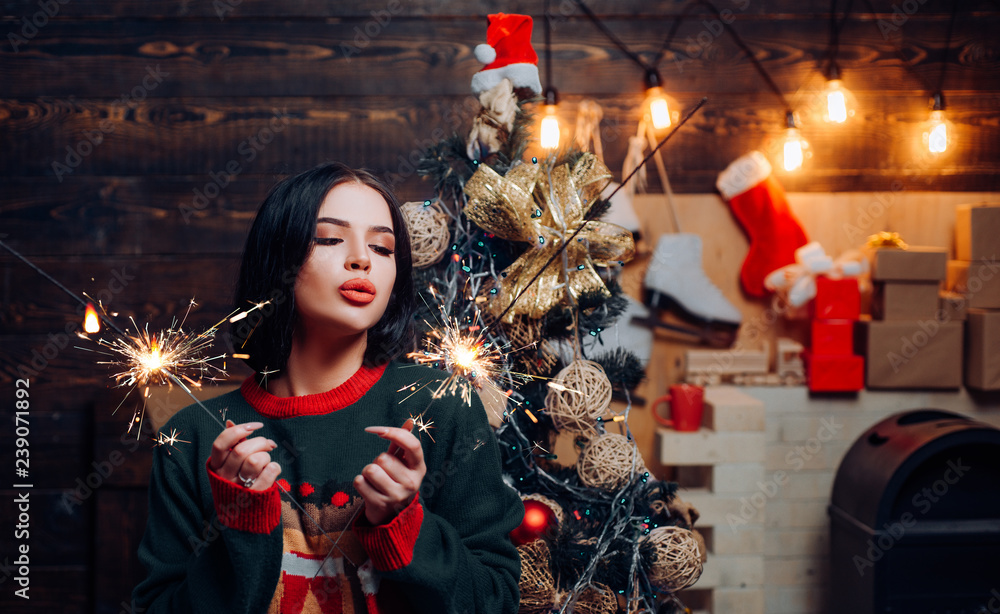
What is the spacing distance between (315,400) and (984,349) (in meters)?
1.86

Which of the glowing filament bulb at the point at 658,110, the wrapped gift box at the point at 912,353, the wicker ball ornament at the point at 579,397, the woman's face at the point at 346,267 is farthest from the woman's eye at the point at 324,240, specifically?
the wrapped gift box at the point at 912,353

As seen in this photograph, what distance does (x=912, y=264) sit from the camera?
6.03ft

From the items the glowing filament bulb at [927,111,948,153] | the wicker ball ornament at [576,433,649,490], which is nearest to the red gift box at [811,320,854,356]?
the glowing filament bulb at [927,111,948,153]

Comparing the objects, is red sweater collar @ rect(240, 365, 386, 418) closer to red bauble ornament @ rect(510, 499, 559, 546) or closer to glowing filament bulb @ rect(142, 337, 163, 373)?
glowing filament bulb @ rect(142, 337, 163, 373)

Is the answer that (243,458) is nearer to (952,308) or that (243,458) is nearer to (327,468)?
(327,468)

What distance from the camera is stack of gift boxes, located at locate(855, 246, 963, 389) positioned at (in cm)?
184

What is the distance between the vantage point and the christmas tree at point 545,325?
1.07 metres

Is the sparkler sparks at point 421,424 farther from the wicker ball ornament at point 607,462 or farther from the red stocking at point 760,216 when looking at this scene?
the red stocking at point 760,216

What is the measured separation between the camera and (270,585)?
2.52 ft

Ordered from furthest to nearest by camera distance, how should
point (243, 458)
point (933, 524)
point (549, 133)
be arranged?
point (549, 133) < point (933, 524) < point (243, 458)

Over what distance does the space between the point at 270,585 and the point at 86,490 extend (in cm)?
143

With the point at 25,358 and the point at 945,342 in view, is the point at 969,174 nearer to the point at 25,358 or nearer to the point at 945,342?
the point at 945,342

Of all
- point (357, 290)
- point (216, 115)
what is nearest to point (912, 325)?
point (357, 290)

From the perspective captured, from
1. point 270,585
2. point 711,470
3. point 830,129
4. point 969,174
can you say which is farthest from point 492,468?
point 969,174
